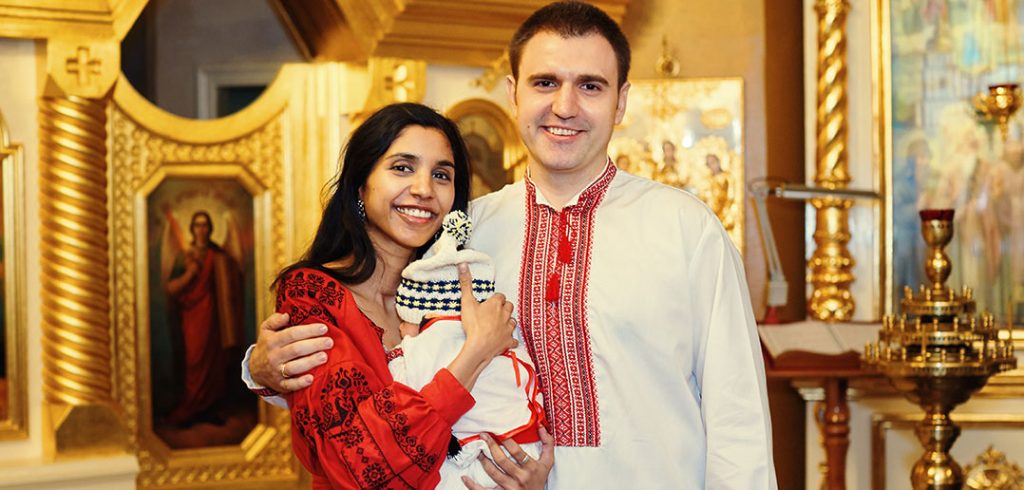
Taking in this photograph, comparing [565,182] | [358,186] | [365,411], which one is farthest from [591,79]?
[365,411]

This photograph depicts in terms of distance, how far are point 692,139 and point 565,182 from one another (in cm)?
355

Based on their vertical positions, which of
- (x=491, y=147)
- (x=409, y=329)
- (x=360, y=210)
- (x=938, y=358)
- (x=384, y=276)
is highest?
(x=491, y=147)

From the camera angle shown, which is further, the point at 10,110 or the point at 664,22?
the point at 664,22

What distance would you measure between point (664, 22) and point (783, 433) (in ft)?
6.85

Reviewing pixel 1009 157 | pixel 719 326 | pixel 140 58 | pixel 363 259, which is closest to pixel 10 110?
pixel 140 58

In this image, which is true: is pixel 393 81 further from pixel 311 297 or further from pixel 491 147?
pixel 311 297

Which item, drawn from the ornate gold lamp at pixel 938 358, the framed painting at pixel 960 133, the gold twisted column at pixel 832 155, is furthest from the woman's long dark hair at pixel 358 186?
the framed painting at pixel 960 133

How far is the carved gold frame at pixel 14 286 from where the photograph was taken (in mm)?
4727

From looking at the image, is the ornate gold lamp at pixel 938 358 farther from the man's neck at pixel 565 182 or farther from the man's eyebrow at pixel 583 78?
the man's eyebrow at pixel 583 78

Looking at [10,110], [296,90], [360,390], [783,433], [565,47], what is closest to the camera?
[360,390]

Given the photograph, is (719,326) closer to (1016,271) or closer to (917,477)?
(917,477)

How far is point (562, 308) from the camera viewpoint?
2695 mm

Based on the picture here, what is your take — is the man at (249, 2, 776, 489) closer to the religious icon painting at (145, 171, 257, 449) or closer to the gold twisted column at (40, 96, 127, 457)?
the gold twisted column at (40, 96, 127, 457)

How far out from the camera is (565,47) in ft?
8.72
